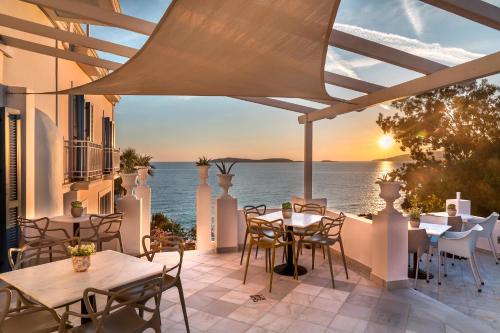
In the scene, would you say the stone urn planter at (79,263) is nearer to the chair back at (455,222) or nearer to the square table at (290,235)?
the square table at (290,235)

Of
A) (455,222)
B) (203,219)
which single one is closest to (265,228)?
(203,219)

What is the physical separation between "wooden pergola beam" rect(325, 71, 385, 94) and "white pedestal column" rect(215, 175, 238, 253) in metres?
2.47

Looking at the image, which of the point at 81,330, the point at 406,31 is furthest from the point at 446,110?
the point at 81,330

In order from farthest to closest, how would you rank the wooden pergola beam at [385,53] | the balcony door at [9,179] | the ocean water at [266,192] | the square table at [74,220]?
the ocean water at [266,192]
the square table at [74,220]
the balcony door at [9,179]
the wooden pergola beam at [385,53]

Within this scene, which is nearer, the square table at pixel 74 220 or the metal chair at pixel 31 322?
the metal chair at pixel 31 322

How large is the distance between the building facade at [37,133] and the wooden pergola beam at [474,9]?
4.83m

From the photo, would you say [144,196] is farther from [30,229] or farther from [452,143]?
[452,143]

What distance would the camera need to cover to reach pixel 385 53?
3721 millimetres

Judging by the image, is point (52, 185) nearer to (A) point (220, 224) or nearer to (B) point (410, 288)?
(A) point (220, 224)

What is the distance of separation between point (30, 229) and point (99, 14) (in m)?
3.10

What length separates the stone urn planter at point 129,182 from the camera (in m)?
5.75

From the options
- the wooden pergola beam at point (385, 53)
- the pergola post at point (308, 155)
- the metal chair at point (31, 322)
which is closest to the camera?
the metal chair at point (31, 322)

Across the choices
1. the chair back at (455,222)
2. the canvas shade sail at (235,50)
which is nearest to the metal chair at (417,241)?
the chair back at (455,222)

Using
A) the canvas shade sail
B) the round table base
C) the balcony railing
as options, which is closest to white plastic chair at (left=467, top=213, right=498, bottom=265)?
the round table base
